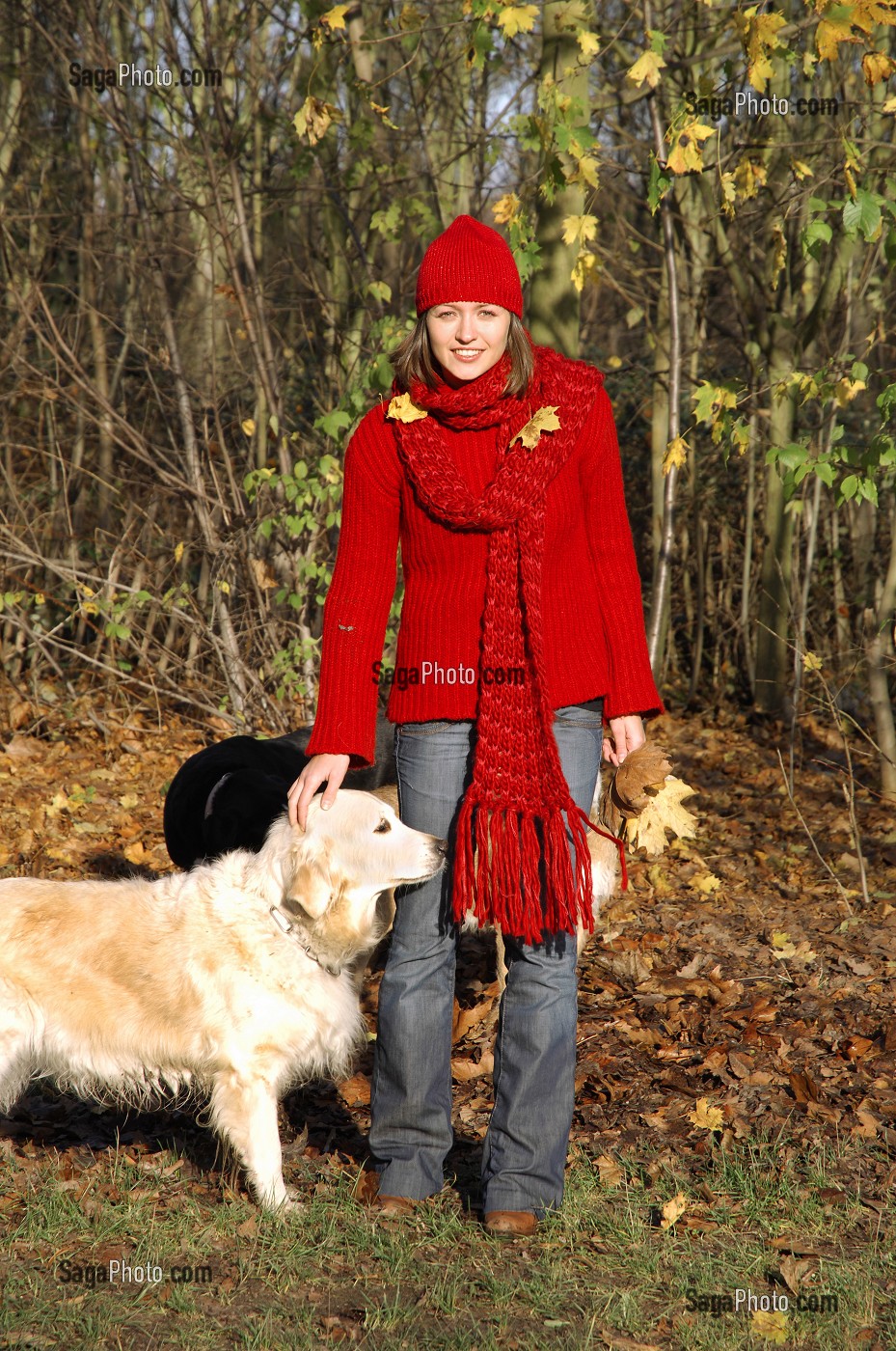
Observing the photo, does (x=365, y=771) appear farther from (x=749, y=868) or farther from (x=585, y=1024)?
(x=749, y=868)

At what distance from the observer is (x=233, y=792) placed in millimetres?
4605

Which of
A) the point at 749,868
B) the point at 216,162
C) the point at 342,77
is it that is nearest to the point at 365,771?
the point at 749,868

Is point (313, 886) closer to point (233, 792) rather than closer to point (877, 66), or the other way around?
point (233, 792)

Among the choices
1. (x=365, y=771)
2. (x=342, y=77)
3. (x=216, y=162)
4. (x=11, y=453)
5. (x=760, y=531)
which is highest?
(x=342, y=77)

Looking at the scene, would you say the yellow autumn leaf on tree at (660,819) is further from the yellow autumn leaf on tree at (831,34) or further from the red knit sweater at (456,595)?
the yellow autumn leaf on tree at (831,34)

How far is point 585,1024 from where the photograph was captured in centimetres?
465

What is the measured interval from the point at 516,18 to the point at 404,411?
283 cm

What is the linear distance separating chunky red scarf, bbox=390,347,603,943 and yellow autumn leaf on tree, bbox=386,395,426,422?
0.05ft

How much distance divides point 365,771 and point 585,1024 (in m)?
1.48

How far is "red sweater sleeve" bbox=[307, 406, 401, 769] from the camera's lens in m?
3.03

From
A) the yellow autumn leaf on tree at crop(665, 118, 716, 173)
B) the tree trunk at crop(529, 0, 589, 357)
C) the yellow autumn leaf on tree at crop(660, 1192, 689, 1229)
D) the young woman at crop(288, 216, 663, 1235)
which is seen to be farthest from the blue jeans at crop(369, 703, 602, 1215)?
the tree trunk at crop(529, 0, 589, 357)

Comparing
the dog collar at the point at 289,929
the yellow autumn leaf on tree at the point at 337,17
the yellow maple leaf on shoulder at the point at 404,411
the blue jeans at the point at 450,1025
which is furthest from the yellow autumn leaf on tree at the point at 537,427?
the yellow autumn leaf on tree at the point at 337,17

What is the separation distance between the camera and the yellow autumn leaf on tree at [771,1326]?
269cm

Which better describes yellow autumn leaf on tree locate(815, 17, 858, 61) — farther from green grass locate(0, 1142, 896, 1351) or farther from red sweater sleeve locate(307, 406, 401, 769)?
green grass locate(0, 1142, 896, 1351)
